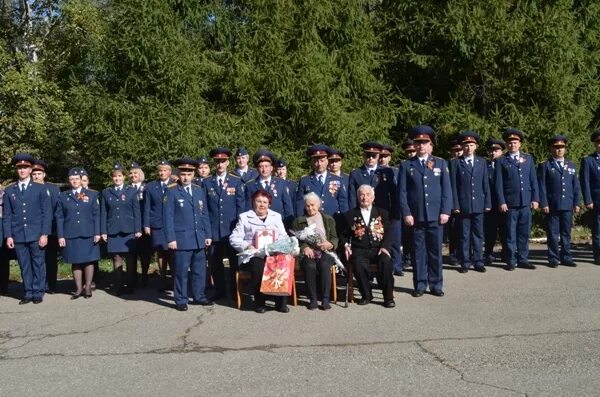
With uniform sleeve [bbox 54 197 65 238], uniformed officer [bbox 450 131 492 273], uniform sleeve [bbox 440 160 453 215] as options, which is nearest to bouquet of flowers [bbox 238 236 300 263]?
uniform sleeve [bbox 440 160 453 215]

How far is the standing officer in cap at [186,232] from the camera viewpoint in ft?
26.2

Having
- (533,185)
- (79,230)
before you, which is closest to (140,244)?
(79,230)

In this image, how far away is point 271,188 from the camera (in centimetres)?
887

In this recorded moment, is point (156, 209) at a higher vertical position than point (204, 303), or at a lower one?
higher

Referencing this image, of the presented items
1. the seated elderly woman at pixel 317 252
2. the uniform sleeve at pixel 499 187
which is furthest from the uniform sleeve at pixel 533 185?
the seated elderly woman at pixel 317 252

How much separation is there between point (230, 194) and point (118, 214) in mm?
1746

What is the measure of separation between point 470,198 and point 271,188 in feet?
10.7

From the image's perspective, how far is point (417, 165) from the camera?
837cm

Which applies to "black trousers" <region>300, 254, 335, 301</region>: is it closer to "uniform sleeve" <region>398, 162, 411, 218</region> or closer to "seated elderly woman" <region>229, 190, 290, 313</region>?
"seated elderly woman" <region>229, 190, 290, 313</region>

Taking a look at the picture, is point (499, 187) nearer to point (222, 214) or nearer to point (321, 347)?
point (222, 214)

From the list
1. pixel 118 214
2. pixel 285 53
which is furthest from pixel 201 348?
pixel 285 53

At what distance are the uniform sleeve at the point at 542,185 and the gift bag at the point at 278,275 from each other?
4752 mm

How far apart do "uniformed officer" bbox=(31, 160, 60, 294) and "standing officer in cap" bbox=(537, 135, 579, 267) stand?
7501 millimetres

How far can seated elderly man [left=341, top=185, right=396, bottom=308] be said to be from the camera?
302 inches
